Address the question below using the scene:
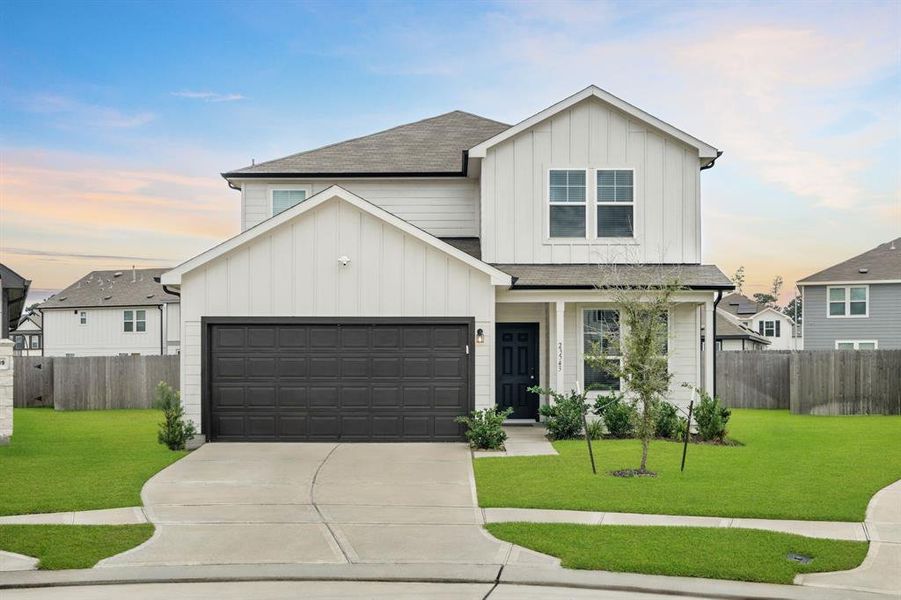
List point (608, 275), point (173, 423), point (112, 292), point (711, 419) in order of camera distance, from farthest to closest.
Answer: point (112, 292)
point (608, 275)
point (711, 419)
point (173, 423)

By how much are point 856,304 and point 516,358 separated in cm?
2200

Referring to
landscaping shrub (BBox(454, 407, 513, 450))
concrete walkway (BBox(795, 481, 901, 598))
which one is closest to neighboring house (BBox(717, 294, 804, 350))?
landscaping shrub (BBox(454, 407, 513, 450))

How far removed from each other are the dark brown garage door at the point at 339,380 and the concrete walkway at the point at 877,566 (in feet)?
26.7

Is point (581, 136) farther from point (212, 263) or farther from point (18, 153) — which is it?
point (18, 153)

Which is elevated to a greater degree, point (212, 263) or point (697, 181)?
point (697, 181)

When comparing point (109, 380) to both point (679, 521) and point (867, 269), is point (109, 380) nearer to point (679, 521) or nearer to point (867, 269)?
point (679, 521)

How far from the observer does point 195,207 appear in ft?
83.6

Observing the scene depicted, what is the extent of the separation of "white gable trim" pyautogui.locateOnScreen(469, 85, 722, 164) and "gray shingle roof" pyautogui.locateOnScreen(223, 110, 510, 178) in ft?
3.45

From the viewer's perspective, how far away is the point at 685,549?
8.71 m

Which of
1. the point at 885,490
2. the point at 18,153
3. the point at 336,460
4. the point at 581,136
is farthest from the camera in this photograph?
the point at 18,153

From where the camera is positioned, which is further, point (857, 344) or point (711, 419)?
point (857, 344)

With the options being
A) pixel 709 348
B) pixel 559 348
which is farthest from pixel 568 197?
pixel 709 348

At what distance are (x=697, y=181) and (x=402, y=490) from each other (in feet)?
33.7

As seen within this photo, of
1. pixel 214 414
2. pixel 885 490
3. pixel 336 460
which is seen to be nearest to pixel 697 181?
pixel 885 490
